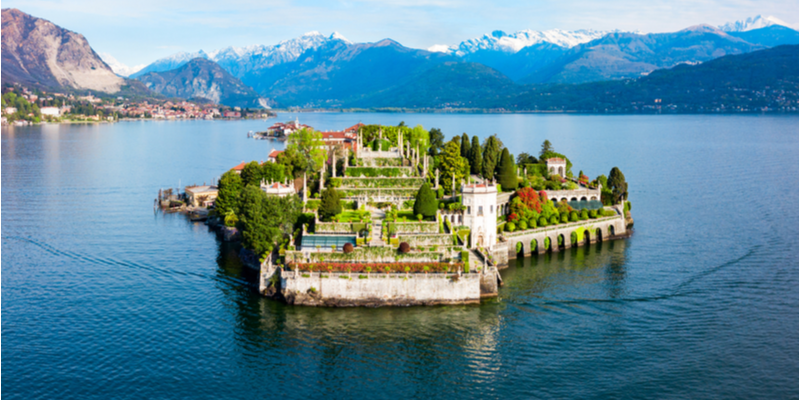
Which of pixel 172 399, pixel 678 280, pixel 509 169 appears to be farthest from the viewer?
pixel 509 169

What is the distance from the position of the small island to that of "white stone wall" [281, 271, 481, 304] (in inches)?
3.3

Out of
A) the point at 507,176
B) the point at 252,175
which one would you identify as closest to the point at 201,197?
the point at 252,175

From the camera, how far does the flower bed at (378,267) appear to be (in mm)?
54625

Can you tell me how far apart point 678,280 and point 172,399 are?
154 feet

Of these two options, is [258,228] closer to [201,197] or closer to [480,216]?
[480,216]

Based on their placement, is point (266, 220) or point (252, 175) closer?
point (266, 220)

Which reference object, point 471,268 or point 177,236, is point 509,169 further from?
point 177,236

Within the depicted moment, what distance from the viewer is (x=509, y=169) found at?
8275 cm

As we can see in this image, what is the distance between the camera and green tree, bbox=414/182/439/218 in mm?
65625

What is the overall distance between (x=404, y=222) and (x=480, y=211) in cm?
947

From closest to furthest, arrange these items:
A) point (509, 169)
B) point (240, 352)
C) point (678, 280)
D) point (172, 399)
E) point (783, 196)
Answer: point (172, 399) < point (240, 352) < point (678, 280) < point (509, 169) < point (783, 196)

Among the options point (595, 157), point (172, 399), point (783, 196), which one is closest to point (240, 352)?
point (172, 399)

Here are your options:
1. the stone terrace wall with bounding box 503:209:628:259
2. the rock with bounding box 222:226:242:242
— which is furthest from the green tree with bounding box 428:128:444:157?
the rock with bounding box 222:226:242:242

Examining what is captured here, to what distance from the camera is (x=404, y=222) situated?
61500 mm
